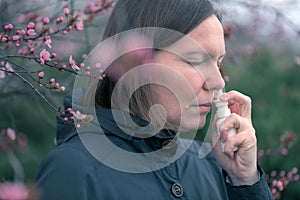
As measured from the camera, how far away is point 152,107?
5.09 feet

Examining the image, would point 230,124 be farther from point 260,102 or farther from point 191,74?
point 260,102

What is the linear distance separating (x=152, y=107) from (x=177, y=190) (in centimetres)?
25


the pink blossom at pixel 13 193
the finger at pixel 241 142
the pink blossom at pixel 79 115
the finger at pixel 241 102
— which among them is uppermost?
the pink blossom at pixel 79 115

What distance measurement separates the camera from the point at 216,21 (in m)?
1.56

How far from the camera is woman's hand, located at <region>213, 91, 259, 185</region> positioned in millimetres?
1616

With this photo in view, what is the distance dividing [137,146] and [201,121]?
0.67 ft

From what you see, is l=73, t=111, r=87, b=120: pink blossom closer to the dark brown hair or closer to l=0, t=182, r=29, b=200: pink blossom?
the dark brown hair

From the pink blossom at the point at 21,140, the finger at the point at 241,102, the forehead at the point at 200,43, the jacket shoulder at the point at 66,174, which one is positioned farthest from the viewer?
the pink blossom at the point at 21,140

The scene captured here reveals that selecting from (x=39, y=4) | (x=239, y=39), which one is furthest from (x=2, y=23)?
(x=239, y=39)

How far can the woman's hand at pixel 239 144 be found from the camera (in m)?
1.62

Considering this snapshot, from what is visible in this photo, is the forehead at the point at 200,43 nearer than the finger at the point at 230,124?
Yes

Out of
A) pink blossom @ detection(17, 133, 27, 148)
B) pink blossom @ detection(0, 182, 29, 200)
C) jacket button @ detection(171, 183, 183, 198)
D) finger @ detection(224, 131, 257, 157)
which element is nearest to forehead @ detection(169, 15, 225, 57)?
finger @ detection(224, 131, 257, 157)

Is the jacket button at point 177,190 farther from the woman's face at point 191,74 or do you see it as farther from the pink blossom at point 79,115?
the pink blossom at point 79,115

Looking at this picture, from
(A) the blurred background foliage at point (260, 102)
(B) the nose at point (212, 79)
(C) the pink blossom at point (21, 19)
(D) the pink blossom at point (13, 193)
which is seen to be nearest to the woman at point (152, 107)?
(B) the nose at point (212, 79)
